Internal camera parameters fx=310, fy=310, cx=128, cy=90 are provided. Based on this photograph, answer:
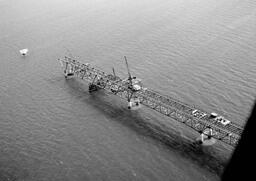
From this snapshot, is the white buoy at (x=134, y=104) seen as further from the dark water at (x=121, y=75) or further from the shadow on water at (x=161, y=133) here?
the dark water at (x=121, y=75)

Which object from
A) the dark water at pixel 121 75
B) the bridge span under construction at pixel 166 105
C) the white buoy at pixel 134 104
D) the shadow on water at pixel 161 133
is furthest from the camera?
the white buoy at pixel 134 104

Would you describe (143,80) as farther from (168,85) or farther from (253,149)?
(253,149)

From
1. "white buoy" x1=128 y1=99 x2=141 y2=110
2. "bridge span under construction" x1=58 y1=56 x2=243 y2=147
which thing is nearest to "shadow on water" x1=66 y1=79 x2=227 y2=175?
"white buoy" x1=128 y1=99 x2=141 y2=110

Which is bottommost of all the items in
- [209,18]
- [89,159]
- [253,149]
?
[89,159]

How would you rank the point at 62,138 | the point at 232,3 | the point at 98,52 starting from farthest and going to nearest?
the point at 232,3 → the point at 98,52 → the point at 62,138

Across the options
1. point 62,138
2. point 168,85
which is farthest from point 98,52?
point 62,138

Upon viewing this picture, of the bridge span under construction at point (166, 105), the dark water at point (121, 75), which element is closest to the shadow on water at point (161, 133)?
the dark water at point (121, 75)

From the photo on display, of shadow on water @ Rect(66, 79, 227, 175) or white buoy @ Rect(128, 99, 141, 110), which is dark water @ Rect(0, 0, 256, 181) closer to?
shadow on water @ Rect(66, 79, 227, 175)
